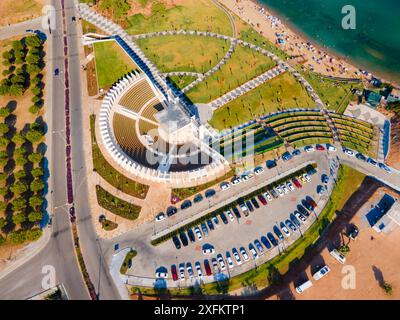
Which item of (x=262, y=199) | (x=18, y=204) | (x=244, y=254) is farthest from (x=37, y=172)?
(x=262, y=199)

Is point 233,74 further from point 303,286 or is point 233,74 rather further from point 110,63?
point 303,286

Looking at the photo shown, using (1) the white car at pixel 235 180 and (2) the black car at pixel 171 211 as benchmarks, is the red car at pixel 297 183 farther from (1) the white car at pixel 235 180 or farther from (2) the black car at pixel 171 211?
(2) the black car at pixel 171 211

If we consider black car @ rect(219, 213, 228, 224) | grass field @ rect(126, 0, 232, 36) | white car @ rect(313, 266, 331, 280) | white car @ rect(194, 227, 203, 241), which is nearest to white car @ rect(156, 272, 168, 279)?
white car @ rect(194, 227, 203, 241)

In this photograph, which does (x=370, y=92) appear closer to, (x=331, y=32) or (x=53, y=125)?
(x=331, y=32)

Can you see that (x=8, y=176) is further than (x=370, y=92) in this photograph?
No

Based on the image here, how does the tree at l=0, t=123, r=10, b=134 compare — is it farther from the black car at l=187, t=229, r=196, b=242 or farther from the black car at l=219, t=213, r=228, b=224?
the black car at l=219, t=213, r=228, b=224

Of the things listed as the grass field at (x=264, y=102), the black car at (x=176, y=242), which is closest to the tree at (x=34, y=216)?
the black car at (x=176, y=242)
